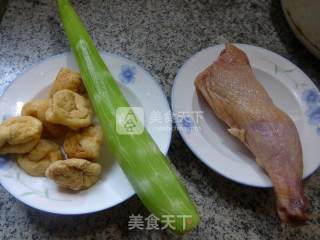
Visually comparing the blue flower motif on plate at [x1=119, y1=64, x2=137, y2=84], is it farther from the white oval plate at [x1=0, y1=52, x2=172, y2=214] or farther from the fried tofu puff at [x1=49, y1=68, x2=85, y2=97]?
the fried tofu puff at [x1=49, y1=68, x2=85, y2=97]

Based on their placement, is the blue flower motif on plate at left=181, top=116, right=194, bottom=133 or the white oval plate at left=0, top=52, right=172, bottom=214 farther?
the blue flower motif on plate at left=181, top=116, right=194, bottom=133

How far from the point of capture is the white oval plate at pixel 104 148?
2.28 ft

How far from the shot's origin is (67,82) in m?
0.82

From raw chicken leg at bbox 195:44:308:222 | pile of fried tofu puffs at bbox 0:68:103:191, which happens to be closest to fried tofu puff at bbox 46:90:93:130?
pile of fried tofu puffs at bbox 0:68:103:191

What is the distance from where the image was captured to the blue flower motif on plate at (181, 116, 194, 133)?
81 centimetres

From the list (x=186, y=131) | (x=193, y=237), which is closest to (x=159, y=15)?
(x=186, y=131)

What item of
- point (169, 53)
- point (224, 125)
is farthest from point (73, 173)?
point (169, 53)

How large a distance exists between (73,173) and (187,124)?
29 centimetres

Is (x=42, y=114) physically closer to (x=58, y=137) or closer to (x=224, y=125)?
(x=58, y=137)

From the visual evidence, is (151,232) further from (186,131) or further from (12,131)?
(12,131)

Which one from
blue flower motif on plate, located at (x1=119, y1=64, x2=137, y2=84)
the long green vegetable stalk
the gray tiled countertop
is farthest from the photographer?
blue flower motif on plate, located at (x1=119, y1=64, x2=137, y2=84)

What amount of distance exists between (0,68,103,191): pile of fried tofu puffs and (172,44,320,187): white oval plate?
216 mm

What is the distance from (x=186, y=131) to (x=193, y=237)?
0.77ft

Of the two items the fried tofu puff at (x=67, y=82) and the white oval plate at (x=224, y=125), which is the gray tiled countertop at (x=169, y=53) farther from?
the fried tofu puff at (x=67, y=82)
